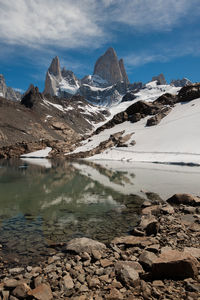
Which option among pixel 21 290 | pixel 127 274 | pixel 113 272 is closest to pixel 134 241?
pixel 113 272

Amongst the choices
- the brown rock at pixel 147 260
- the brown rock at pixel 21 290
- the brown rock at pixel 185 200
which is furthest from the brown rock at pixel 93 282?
the brown rock at pixel 185 200

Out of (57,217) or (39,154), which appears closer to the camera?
(57,217)

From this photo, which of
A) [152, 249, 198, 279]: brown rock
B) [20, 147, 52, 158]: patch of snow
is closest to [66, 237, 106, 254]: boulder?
[152, 249, 198, 279]: brown rock

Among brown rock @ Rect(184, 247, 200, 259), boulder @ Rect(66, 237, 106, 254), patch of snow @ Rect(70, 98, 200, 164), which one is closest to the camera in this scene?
brown rock @ Rect(184, 247, 200, 259)

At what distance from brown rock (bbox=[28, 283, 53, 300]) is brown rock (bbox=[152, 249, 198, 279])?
3.28 meters

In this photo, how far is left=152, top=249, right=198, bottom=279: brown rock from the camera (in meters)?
6.71

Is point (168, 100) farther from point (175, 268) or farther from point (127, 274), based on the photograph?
point (127, 274)

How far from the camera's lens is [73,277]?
7207mm

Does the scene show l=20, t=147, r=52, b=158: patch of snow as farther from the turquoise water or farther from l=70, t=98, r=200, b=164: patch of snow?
the turquoise water

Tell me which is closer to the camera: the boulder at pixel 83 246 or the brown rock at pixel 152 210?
the boulder at pixel 83 246

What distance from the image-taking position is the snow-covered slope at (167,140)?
2101 inches

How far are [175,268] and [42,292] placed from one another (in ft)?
13.5

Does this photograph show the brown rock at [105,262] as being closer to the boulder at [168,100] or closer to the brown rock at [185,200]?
the brown rock at [185,200]

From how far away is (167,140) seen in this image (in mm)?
62906
